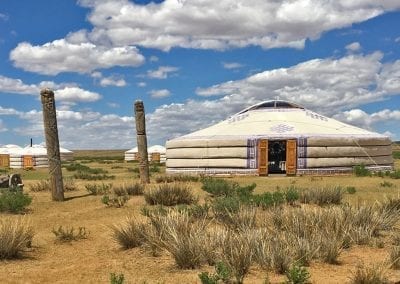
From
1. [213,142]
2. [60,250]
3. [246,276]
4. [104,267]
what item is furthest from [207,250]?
[213,142]

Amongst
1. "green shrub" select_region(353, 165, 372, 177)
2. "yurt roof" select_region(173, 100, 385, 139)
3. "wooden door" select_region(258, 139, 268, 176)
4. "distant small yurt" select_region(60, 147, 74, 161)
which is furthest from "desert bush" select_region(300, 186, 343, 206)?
"distant small yurt" select_region(60, 147, 74, 161)

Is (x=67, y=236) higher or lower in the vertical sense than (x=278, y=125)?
lower

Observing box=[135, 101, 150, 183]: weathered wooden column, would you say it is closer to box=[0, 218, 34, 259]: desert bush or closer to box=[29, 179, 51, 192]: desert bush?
box=[29, 179, 51, 192]: desert bush

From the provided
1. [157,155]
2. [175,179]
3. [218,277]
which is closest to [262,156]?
[175,179]

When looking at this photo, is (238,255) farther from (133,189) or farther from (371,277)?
(133,189)

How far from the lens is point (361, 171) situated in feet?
76.0

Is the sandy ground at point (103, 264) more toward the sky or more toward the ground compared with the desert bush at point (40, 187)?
more toward the ground

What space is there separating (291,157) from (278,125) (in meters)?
1.83

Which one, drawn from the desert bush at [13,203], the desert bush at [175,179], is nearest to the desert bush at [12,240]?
the desert bush at [13,203]

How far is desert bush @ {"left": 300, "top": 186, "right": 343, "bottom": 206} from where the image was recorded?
495 inches

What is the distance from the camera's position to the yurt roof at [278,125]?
24.5 m

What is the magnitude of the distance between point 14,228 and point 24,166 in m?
40.4

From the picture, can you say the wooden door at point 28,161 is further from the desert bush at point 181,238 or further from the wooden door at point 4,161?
the desert bush at point 181,238

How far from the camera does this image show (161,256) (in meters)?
7.60
